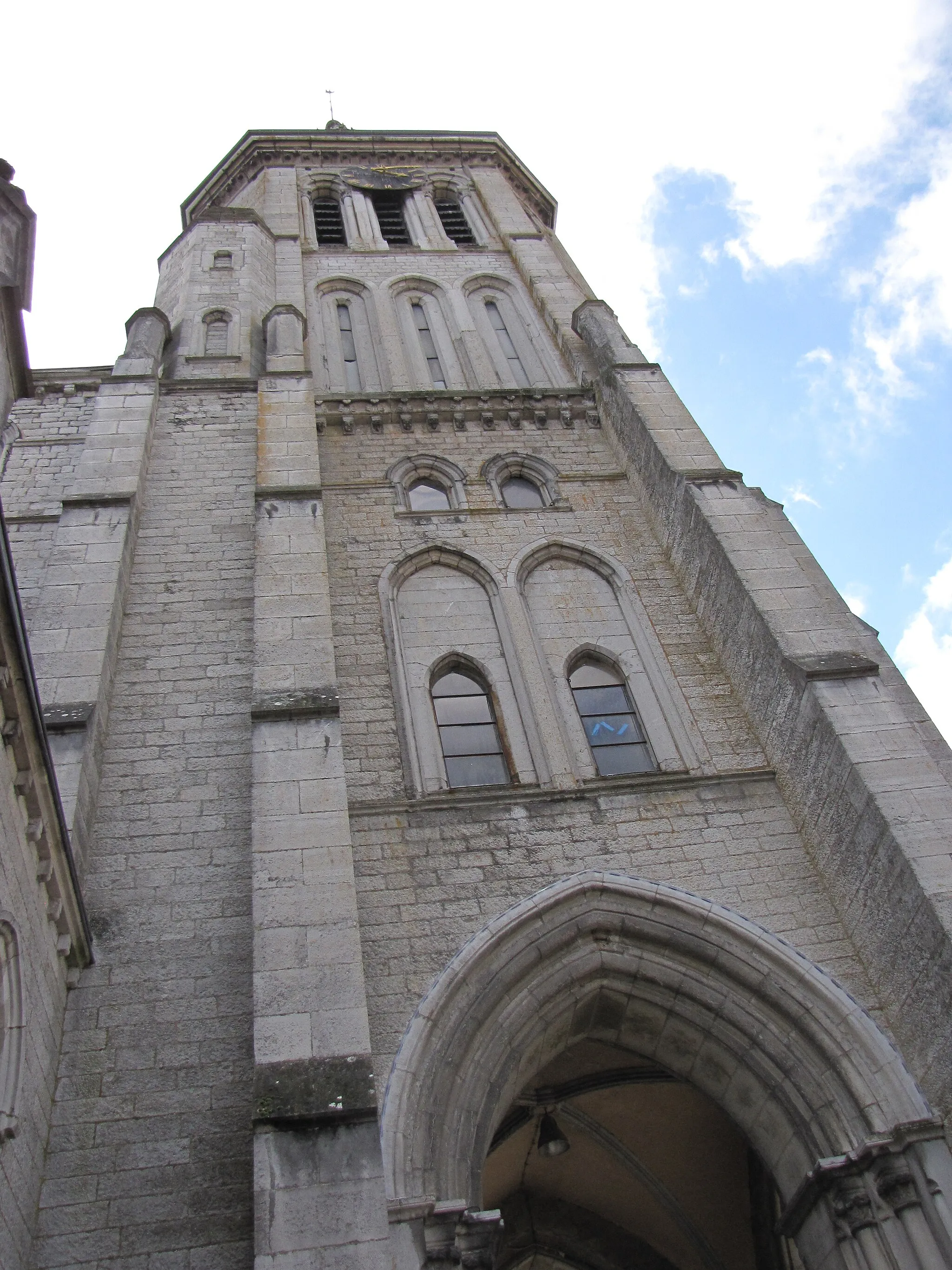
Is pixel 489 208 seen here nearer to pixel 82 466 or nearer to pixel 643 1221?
pixel 82 466

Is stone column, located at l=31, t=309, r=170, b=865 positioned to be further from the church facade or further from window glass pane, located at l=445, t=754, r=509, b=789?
window glass pane, located at l=445, t=754, r=509, b=789

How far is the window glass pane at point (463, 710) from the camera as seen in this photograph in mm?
9336

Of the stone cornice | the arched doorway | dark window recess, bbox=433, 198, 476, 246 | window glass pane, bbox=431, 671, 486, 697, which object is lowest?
the arched doorway

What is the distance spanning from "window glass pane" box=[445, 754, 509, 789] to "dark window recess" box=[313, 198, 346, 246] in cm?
1366

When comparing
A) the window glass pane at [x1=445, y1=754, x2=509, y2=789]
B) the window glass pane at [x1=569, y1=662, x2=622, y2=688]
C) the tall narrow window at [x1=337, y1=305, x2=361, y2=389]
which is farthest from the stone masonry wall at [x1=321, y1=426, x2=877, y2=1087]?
the tall narrow window at [x1=337, y1=305, x2=361, y2=389]

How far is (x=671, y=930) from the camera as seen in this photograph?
7.36m

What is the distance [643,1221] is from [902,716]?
5.62 metres

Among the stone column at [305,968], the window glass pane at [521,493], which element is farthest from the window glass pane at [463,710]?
the window glass pane at [521,493]

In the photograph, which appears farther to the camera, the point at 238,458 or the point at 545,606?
the point at 238,458

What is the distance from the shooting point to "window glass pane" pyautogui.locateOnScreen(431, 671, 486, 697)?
9.61 metres


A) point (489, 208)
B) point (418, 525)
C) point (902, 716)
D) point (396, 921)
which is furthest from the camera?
point (489, 208)

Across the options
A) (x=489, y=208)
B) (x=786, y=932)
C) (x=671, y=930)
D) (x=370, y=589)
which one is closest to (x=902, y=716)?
(x=786, y=932)

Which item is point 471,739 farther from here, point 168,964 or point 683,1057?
point 168,964

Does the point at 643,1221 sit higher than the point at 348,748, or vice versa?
the point at 348,748
